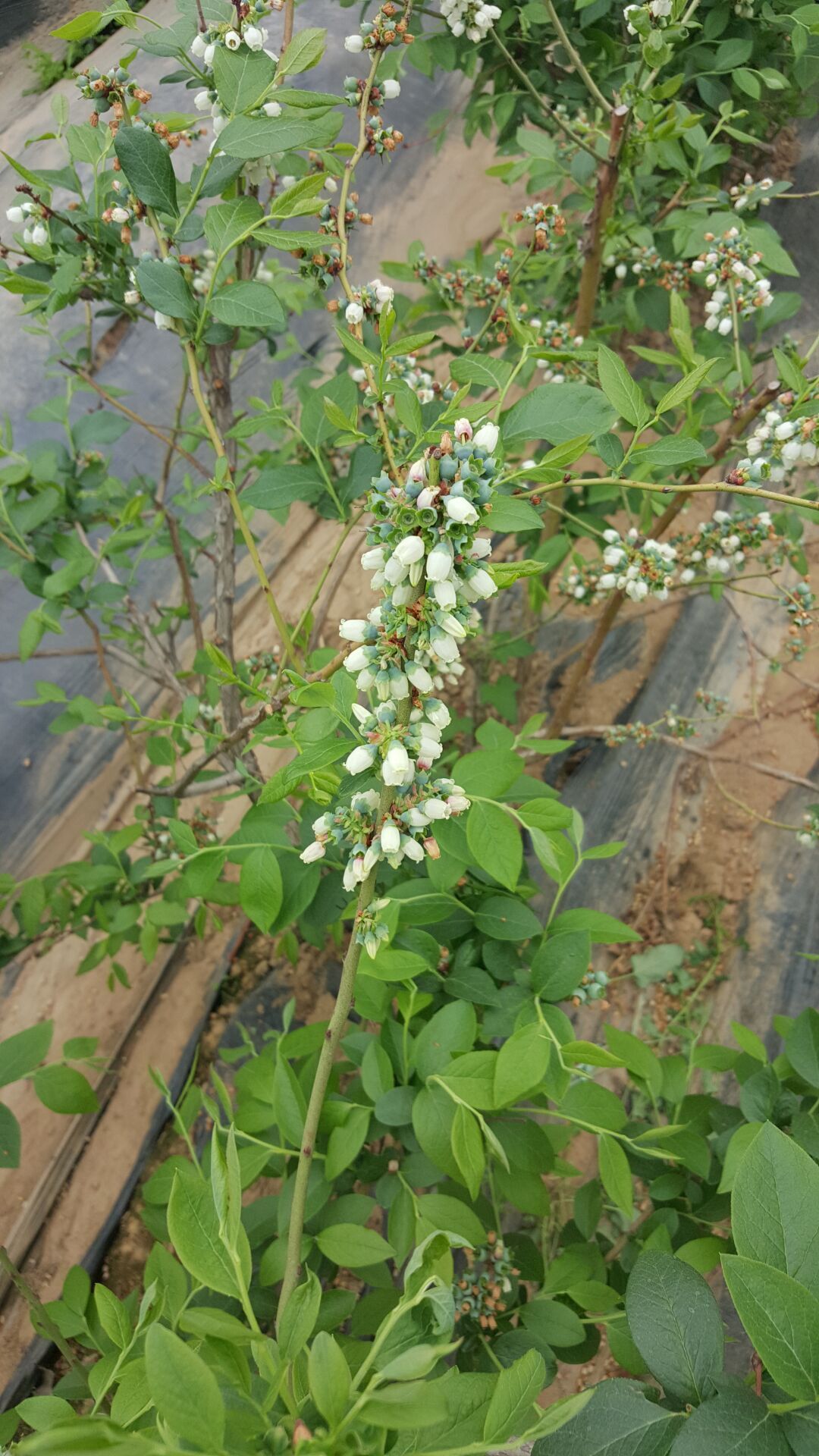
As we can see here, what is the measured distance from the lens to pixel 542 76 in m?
1.21

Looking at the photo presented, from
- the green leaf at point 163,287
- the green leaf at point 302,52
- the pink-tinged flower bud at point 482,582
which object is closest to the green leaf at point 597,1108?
the pink-tinged flower bud at point 482,582

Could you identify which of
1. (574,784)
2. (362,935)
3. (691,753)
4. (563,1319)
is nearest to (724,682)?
(691,753)

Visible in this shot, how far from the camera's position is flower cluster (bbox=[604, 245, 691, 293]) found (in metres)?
1.10

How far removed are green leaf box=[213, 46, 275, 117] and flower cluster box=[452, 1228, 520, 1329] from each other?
867 mm

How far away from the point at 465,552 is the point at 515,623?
1598 millimetres

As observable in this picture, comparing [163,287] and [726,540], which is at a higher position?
[726,540]

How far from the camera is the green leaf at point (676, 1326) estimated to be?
423 mm

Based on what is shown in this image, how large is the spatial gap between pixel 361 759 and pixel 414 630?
0.22 ft

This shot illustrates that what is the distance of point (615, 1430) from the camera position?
15.8 inches

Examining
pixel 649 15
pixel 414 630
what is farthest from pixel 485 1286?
pixel 649 15

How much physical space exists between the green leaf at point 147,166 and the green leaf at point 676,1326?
743 millimetres

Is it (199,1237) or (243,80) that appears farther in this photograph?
(243,80)

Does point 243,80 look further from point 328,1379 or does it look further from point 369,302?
point 328,1379

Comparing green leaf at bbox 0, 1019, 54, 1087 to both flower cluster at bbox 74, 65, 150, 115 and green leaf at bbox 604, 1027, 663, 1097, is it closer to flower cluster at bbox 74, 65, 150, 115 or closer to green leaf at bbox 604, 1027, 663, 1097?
green leaf at bbox 604, 1027, 663, 1097
